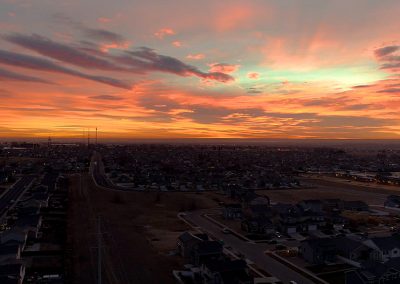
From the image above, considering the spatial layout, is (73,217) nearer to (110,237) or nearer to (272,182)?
(110,237)

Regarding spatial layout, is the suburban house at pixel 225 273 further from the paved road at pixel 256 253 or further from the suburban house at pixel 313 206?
the suburban house at pixel 313 206

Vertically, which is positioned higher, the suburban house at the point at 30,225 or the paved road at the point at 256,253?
the suburban house at the point at 30,225

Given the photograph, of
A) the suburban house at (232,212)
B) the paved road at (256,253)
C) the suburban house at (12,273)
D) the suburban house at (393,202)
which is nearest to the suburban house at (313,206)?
the suburban house at (232,212)

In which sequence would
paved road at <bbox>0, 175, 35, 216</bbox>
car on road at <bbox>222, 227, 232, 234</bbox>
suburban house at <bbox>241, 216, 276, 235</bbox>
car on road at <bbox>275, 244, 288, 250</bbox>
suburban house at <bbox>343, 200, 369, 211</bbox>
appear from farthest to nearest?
1. suburban house at <bbox>343, 200, 369, 211</bbox>
2. paved road at <bbox>0, 175, 35, 216</bbox>
3. car on road at <bbox>222, 227, 232, 234</bbox>
4. suburban house at <bbox>241, 216, 276, 235</bbox>
5. car on road at <bbox>275, 244, 288, 250</bbox>

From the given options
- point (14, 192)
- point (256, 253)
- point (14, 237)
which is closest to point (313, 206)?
point (256, 253)

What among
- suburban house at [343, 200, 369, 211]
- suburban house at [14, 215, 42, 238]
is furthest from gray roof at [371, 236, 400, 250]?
suburban house at [14, 215, 42, 238]

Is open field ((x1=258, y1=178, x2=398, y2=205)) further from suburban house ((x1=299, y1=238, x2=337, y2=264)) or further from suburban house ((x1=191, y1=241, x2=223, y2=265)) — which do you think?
suburban house ((x1=191, y1=241, x2=223, y2=265))
